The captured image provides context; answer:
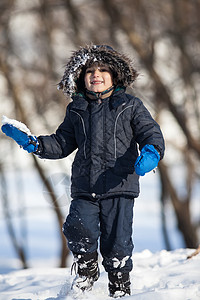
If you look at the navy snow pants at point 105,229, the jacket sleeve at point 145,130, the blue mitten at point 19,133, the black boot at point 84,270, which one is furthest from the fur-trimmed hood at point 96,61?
the black boot at point 84,270

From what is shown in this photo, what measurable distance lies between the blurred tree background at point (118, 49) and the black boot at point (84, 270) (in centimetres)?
531

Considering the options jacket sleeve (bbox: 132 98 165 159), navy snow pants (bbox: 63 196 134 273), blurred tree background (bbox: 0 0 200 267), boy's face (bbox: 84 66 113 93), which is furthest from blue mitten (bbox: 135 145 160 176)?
blurred tree background (bbox: 0 0 200 267)

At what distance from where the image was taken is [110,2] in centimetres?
860

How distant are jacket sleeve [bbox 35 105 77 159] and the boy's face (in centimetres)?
27

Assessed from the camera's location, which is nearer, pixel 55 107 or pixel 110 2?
pixel 110 2

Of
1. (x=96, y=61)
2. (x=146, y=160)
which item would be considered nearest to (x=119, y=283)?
(x=146, y=160)

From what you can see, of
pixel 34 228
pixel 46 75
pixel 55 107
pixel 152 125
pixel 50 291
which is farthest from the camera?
pixel 34 228

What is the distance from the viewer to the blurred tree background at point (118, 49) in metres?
9.22

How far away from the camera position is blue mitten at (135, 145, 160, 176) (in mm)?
2832

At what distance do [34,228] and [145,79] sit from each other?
35.1 feet

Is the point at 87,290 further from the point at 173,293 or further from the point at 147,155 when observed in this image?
the point at 147,155

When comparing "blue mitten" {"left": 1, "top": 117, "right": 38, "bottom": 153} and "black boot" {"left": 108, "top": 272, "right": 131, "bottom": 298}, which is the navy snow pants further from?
"blue mitten" {"left": 1, "top": 117, "right": 38, "bottom": 153}

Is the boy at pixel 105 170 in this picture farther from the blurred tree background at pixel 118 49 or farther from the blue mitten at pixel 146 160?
the blurred tree background at pixel 118 49

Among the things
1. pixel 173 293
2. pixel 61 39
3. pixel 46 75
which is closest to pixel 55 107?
pixel 46 75
